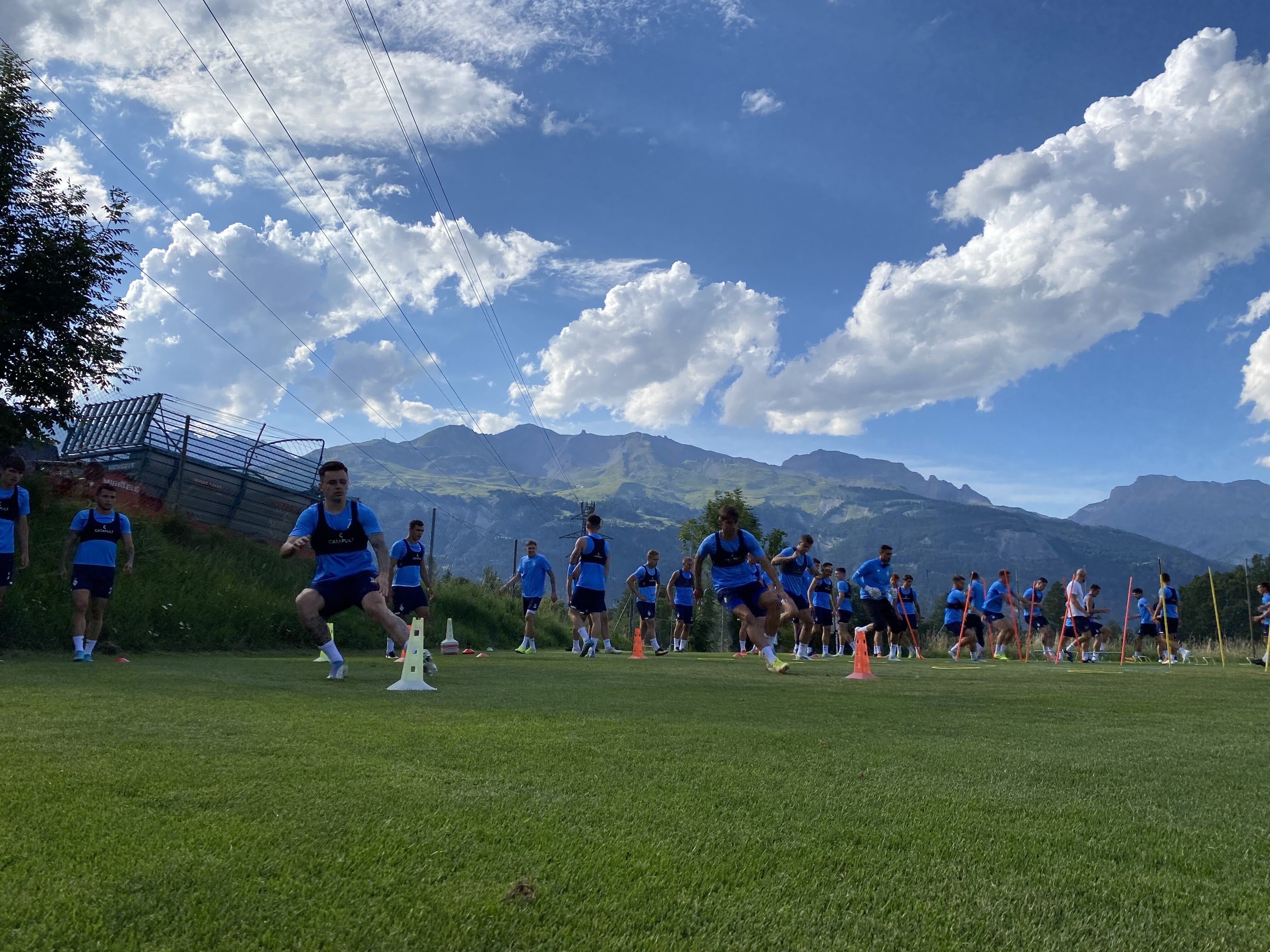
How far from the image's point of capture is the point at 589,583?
15867 mm

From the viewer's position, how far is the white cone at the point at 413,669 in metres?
7.08

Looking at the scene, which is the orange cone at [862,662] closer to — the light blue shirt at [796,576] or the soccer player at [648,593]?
the light blue shirt at [796,576]

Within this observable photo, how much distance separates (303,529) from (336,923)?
6580mm

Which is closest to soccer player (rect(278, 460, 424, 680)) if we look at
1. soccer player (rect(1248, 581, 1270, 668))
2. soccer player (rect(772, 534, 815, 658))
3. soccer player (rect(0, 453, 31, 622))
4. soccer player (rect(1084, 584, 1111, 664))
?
soccer player (rect(0, 453, 31, 622))

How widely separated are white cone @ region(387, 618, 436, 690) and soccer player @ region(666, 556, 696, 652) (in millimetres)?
12828

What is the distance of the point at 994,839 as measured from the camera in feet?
8.48

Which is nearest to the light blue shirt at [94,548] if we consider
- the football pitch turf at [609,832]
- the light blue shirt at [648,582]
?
the football pitch turf at [609,832]

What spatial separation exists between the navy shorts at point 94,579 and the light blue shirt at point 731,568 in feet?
24.2

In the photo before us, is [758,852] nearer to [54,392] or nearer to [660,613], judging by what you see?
[54,392]

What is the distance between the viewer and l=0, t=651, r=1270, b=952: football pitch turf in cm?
188

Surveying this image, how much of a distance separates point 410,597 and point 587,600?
11.1 ft

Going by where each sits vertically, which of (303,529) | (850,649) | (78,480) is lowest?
(850,649)

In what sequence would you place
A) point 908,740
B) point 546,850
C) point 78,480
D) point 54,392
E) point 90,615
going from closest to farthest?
1. point 546,850
2. point 908,740
3. point 90,615
4. point 54,392
5. point 78,480

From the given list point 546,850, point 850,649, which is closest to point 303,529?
point 546,850
